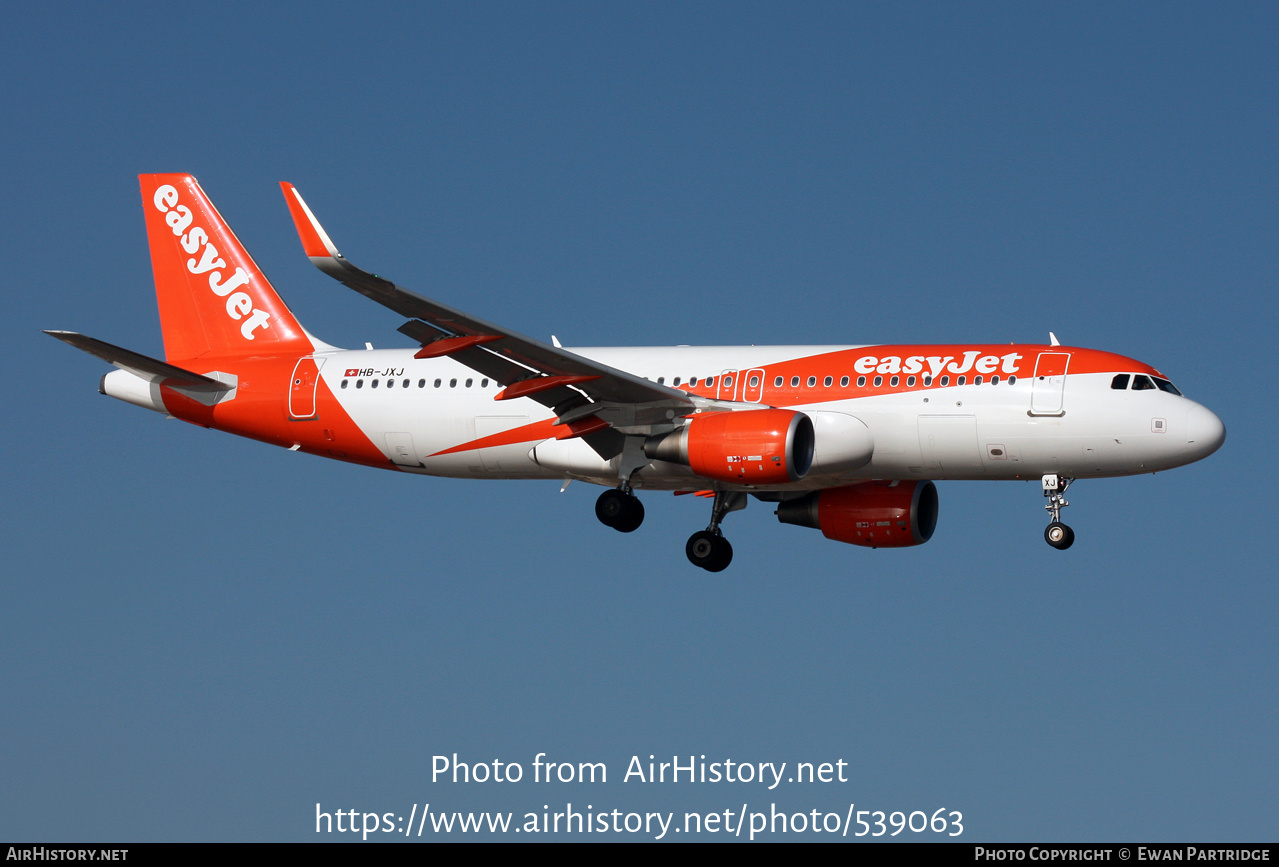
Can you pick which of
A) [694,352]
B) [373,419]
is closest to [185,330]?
[373,419]

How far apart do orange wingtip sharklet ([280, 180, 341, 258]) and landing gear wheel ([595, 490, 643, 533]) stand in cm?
1045

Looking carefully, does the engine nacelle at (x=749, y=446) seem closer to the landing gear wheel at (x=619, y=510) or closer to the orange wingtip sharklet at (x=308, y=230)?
the landing gear wheel at (x=619, y=510)

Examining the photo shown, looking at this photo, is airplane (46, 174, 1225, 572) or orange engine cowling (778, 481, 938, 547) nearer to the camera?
airplane (46, 174, 1225, 572)

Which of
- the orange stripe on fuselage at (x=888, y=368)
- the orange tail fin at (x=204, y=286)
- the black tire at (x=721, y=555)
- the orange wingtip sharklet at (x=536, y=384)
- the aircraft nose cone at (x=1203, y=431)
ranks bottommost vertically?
the black tire at (x=721, y=555)

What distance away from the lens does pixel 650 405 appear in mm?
35875

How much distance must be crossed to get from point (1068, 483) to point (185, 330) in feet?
71.1

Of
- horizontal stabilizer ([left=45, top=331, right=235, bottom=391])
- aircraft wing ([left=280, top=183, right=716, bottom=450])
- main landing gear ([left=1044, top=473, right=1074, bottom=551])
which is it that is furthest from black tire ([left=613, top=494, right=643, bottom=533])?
horizontal stabilizer ([left=45, top=331, right=235, bottom=391])

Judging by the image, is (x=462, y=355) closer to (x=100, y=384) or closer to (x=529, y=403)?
(x=529, y=403)

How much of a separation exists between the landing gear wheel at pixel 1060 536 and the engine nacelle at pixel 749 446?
5129mm

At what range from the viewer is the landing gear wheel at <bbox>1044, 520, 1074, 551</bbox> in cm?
3469

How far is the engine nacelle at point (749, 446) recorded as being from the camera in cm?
3384

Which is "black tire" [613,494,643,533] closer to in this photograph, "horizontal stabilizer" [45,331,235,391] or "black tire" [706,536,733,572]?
"black tire" [706,536,733,572]

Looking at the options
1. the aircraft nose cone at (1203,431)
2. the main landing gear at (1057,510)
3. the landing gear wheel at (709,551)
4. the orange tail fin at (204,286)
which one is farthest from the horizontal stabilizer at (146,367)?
the aircraft nose cone at (1203,431)

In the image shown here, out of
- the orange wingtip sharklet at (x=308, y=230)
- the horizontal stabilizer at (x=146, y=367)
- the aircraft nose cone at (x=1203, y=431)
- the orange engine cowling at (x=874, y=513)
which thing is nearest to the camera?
the orange wingtip sharklet at (x=308, y=230)
